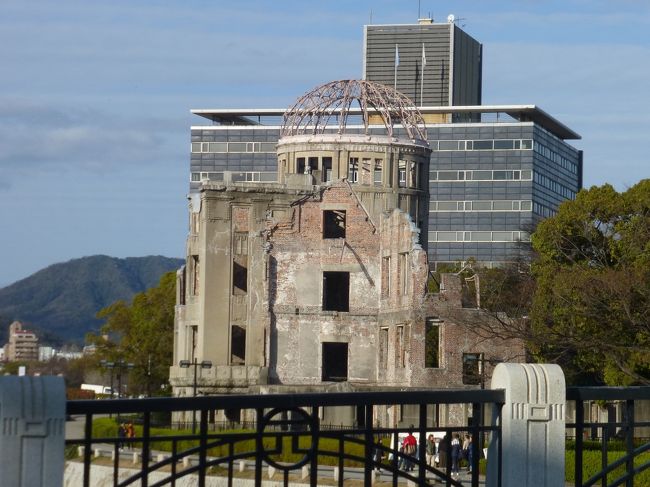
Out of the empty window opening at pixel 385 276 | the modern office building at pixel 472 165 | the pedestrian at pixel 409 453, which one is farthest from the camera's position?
the modern office building at pixel 472 165

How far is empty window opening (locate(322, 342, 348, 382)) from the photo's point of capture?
57438mm

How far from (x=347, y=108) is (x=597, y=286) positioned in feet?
61.2

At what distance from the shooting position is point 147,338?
8144 centimetres

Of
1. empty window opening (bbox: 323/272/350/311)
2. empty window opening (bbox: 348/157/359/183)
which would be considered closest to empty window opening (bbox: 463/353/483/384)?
empty window opening (bbox: 323/272/350/311)

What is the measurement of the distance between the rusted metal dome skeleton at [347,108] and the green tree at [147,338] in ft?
71.3

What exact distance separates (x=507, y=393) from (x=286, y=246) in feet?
152

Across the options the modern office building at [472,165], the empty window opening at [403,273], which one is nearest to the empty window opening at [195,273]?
the empty window opening at [403,273]

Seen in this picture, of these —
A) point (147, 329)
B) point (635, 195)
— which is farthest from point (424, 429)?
point (147, 329)

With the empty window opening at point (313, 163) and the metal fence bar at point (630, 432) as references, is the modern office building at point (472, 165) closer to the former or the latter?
the empty window opening at point (313, 163)

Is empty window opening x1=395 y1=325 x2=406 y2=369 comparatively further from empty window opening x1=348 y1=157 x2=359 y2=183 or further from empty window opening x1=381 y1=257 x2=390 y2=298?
empty window opening x1=348 y1=157 x2=359 y2=183

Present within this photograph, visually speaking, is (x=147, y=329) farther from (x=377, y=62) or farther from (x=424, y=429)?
(x=377, y=62)

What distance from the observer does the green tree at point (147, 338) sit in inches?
3191

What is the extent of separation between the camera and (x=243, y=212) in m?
56.6

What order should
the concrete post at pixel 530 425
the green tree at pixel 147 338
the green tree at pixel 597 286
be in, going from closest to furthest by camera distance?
the concrete post at pixel 530 425
the green tree at pixel 597 286
the green tree at pixel 147 338
